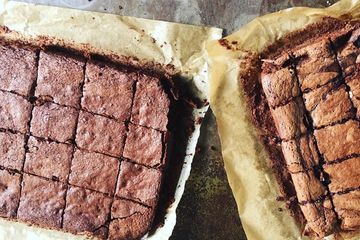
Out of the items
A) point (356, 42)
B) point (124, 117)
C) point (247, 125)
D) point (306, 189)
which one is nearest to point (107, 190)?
point (124, 117)

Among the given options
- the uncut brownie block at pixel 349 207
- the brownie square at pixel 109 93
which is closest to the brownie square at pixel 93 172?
the brownie square at pixel 109 93

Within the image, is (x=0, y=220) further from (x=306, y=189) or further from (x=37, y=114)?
(x=306, y=189)

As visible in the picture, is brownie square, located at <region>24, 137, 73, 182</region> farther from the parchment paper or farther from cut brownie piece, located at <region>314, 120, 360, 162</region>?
cut brownie piece, located at <region>314, 120, 360, 162</region>

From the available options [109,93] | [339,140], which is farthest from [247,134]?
[109,93]

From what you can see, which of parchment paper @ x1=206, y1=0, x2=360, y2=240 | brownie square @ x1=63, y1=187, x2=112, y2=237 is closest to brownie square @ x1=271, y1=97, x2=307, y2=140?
parchment paper @ x1=206, y1=0, x2=360, y2=240

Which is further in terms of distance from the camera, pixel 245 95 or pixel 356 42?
pixel 245 95

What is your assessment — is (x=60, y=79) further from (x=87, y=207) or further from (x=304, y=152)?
(x=304, y=152)

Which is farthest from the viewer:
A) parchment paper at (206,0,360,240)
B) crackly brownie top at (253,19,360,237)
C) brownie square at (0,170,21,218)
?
brownie square at (0,170,21,218)
